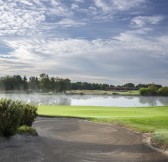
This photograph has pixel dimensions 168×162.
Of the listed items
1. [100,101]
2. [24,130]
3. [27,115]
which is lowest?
[100,101]

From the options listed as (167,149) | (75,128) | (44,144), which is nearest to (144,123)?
(75,128)

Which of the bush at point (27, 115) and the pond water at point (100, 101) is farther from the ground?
the bush at point (27, 115)

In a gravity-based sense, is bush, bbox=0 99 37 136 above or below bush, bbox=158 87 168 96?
below

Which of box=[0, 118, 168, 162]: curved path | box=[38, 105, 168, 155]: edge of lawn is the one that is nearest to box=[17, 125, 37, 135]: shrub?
box=[0, 118, 168, 162]: curved path

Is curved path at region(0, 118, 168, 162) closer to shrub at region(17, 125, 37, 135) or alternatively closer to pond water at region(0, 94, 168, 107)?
shrub at region(17, 125, 37, 135)

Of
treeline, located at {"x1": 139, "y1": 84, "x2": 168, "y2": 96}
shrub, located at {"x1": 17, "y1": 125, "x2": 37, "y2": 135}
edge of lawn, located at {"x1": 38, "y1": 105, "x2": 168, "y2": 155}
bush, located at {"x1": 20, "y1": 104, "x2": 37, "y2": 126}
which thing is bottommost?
edge of lawn, located at {"x1": 38, "y1": 105, "x2": 168, "y2": 155}

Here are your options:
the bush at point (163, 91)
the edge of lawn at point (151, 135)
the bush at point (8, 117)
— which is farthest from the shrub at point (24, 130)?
the bush at point (163, 91)

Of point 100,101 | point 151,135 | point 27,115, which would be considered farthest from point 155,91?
point 27,115

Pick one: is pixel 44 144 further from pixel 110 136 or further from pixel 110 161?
pixel 110 136

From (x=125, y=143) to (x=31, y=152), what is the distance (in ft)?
17.2

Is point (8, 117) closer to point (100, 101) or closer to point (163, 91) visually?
point (100, 101)

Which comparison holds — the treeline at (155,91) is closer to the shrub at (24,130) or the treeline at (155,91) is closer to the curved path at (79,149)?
the curved path at (79,149)

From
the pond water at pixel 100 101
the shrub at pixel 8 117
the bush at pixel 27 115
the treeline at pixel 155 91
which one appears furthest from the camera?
the treeline at pixel 155 91

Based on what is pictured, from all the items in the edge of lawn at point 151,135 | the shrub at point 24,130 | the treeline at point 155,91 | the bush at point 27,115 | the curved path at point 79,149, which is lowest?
the curved path at point 79,149
